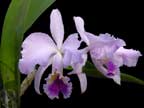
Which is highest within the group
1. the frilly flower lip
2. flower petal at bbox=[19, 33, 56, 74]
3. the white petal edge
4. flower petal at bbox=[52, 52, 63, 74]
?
the white petal edge

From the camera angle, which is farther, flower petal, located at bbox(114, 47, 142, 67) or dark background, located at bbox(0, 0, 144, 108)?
dark background, located at bbox(0, 0, 144, 108)

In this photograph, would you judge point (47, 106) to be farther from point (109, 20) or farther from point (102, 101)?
point (109, 20)

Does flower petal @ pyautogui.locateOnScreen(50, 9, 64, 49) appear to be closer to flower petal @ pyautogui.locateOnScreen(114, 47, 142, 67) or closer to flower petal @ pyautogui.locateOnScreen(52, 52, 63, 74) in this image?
flower petal @ pyautogui.locateOnScreen(52, 52, 63, 74)

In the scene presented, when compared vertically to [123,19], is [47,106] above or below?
below

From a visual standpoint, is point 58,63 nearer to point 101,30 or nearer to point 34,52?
point 34,52

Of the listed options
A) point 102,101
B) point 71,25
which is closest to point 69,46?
point 71,25

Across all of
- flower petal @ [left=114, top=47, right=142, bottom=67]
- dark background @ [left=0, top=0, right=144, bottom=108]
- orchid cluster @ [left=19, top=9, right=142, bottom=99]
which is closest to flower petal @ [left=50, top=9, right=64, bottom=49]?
orchid cluster @ [left=19, top=9, right=142, bottom=99]
